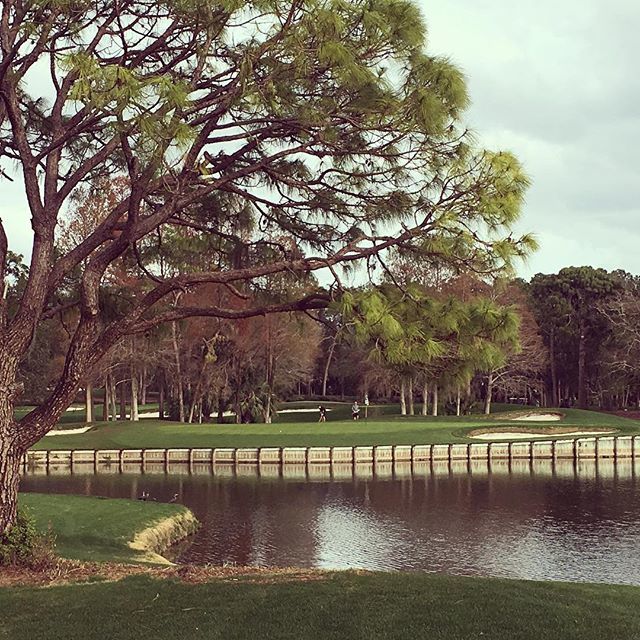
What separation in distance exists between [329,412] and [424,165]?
5592 centimetres

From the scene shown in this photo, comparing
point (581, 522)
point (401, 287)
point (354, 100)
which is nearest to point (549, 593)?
point (401, 287)

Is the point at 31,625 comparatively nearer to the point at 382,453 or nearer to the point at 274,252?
the point at 274,252

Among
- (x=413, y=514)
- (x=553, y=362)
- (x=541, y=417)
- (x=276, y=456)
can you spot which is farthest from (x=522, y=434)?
(x=553, y=362)

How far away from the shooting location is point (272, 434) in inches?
1628

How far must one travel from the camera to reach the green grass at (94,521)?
1706 centimetres

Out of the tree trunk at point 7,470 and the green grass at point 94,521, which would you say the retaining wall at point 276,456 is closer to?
the green grass at point 94,521

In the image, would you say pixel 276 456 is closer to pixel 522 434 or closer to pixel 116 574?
pixel 522 434

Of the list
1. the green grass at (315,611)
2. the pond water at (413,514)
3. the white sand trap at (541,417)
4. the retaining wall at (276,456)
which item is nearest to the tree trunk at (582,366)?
the white sand trap at (541,417)

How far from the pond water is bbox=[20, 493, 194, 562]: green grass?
151 centimetres

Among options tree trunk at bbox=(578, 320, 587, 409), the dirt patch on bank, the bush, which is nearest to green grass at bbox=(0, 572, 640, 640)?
the dirt patch on bank

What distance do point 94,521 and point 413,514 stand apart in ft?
33.9

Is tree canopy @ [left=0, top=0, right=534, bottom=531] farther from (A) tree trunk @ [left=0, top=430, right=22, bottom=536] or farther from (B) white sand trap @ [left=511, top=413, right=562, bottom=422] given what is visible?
(B) white sand trap @ [left=511, top=413, right=562, bottom=422]

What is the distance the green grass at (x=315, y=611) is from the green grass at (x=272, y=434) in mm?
28250

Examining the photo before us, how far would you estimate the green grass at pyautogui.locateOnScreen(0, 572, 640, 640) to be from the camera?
8.47 metres
